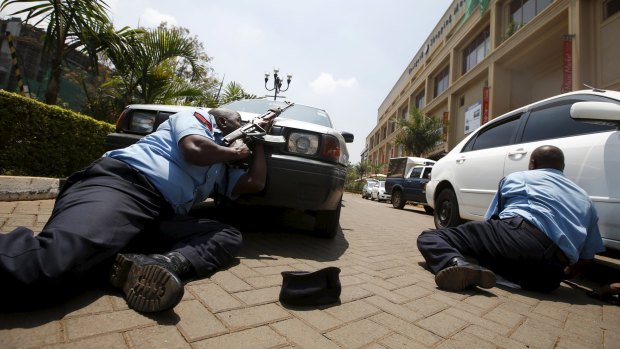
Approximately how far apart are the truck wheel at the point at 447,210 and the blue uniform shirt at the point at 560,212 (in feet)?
5.35

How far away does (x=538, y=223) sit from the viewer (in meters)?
2.07

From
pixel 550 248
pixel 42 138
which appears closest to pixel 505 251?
pixel 550 248

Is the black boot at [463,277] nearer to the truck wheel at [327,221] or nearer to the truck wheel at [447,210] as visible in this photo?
the truck wheel at [327,221]

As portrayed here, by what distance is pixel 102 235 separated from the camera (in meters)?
1.31

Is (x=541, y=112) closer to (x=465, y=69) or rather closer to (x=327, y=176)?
(x=327, y=176)

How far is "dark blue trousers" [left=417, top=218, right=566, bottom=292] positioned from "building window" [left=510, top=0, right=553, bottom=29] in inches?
697

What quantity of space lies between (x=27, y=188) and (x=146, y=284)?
10.8 feet

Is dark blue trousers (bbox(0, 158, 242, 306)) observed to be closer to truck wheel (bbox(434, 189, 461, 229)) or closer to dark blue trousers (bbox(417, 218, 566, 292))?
dark blue trousers (bbox(417, 218, 566, 292))

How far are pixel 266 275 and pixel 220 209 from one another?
209cm

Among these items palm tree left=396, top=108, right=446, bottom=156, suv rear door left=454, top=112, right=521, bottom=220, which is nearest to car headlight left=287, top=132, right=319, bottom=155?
suv rear door left=454, top=112, right=521, bottom=220

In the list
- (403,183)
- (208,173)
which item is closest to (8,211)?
(208,173)

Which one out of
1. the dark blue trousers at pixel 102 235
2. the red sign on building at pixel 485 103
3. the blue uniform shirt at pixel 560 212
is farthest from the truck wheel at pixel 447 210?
the red sign on building at pixel 485 103

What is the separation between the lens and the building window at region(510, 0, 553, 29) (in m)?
15.3

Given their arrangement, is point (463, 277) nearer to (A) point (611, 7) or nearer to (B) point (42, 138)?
(B) point (42, 138)
